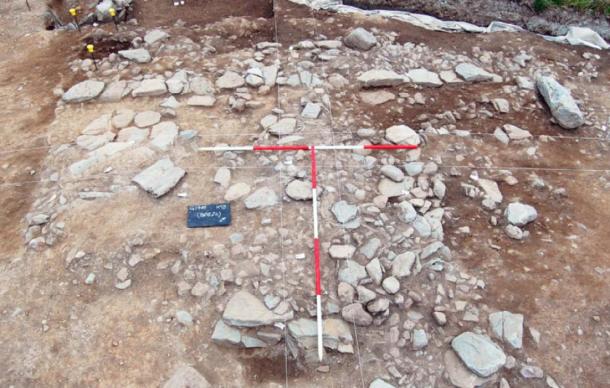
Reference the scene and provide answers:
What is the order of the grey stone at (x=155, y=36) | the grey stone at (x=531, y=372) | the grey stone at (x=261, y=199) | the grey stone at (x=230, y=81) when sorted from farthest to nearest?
the grey stone at (x=155, y=36) < the grey stone at (x=230, y=81) < the grey stone at (x=261, y=199) < the grey stone at (x=531, y=372)

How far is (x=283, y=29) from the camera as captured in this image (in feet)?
30.9

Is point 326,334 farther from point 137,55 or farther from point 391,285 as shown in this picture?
Result: point 137,55

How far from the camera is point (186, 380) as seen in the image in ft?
15.8

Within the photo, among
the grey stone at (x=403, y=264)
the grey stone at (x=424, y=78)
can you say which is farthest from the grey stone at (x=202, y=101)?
the grey stone at (x=403, y=264)

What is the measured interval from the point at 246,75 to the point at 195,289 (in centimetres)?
422

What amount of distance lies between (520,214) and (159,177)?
16.1 feet

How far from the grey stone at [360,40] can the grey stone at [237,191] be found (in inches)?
159

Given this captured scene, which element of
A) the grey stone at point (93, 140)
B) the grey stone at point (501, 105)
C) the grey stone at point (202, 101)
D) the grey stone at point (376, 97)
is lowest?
the grey stone at point (501, 105)

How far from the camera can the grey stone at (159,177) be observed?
633cm

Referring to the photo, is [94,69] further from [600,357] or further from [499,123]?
[600,357]

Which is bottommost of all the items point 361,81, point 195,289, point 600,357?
point 600,357

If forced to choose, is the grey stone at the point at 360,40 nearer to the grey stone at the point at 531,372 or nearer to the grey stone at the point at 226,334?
the grey stone at the point at 226,334

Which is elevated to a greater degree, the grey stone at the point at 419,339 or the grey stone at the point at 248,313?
the grey stone at the point at 248,313

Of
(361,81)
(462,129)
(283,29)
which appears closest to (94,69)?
(283,29)
